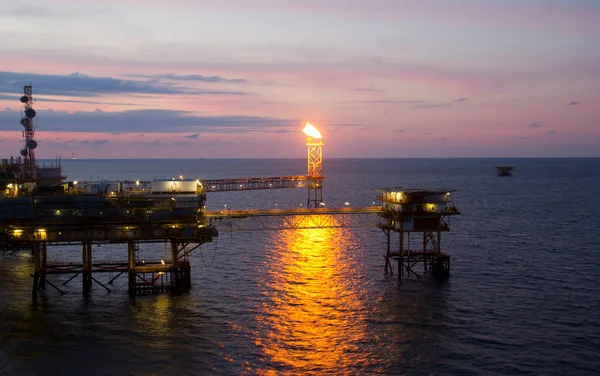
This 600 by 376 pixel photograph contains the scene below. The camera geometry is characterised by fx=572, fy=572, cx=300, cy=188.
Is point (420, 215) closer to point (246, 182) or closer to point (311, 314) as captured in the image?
point (311, 314)

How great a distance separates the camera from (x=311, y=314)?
56.6 m

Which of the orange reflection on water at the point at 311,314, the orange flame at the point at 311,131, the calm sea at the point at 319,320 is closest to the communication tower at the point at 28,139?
the calm sea at the point at 319,320

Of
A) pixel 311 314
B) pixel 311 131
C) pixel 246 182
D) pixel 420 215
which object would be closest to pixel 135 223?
pixel 311 314

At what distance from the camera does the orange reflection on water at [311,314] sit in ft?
151

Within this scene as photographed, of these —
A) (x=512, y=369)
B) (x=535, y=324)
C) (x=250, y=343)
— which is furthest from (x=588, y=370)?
(x=250, y=343)

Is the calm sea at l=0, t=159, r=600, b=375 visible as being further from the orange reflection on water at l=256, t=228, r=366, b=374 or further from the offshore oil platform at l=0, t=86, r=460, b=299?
the offshore oil platform at l=0, t=86, r=460, b=299

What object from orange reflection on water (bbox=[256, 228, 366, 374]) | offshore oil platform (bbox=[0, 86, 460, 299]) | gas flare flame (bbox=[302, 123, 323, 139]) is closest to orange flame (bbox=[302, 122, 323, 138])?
gas flare flame (bbox=[302, 123, 323, 139])

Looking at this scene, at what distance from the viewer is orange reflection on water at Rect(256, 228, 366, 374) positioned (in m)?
45.9

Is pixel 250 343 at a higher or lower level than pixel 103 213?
lower

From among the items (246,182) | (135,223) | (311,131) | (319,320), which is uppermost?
(311,131)

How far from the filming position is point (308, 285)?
67750mm

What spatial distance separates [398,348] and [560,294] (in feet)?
83.4

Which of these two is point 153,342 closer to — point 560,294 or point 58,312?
point 58,312

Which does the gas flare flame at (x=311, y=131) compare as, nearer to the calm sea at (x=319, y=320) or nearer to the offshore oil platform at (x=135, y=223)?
the calm sea at (x=319, y=320)
